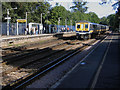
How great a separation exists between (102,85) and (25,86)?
268 centimetres

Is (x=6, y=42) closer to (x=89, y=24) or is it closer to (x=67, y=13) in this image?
(x=89, y=24)

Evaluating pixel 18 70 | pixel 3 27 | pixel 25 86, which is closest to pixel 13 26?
pixel 3 27

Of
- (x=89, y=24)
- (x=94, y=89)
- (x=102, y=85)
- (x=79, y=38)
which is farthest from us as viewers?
(x=79, y=38)

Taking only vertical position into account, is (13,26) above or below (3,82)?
above

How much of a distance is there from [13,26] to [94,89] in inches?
1178

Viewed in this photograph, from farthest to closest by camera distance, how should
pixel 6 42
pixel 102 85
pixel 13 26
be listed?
pixel 13 26 → pixel 6 42 → pixel 102 85

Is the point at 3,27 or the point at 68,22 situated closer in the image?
the point at 3,27

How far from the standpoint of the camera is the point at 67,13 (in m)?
62.9

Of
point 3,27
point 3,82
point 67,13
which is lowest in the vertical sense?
point 3,82

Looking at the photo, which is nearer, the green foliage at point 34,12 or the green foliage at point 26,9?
the green foliage at point 26,9

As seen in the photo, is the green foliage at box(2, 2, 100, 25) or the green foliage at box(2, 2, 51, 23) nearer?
the green foliage at box(2, 2, 51, 23)

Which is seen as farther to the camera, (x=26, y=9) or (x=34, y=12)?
(x=34, y=12)

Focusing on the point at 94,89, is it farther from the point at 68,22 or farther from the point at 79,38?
the point at 68,22

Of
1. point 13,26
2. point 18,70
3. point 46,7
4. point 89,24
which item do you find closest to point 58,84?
point 18,70
